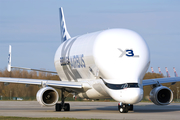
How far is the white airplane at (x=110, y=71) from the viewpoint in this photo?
72.9 feet

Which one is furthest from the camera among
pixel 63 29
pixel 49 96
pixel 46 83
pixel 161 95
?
pixel 63 29

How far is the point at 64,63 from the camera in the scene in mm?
31797

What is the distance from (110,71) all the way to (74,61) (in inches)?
271

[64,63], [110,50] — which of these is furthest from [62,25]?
[110,50]

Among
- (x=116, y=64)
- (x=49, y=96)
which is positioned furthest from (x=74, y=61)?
(x=116, y=64)

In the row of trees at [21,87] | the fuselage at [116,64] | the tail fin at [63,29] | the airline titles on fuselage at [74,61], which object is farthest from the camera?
the row of trees at [21,87]

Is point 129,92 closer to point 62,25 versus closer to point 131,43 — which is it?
point 131,43

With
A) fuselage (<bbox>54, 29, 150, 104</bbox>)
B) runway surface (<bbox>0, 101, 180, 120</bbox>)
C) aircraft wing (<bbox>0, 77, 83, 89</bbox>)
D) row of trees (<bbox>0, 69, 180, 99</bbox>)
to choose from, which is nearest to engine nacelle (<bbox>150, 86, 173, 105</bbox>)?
runway surface (<bbox>0, 101, 180, 120</bbox>)

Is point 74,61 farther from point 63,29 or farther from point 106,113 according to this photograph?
point 63,29

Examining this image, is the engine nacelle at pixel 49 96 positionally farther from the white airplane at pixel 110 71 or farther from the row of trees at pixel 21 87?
the row of trees at pixel 21 87

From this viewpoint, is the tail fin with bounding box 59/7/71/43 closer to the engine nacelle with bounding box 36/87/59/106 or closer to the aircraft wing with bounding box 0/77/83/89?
the aircraft wing with bounding box 0/77/83/89

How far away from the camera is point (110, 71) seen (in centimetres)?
2283

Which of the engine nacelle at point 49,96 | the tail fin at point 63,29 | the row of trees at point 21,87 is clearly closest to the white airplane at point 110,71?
the engine nacelle at point 49,96

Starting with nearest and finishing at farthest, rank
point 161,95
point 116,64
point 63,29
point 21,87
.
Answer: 1. point 116,64
2. point 161,95
3. point 63,29
4. point 21,87
